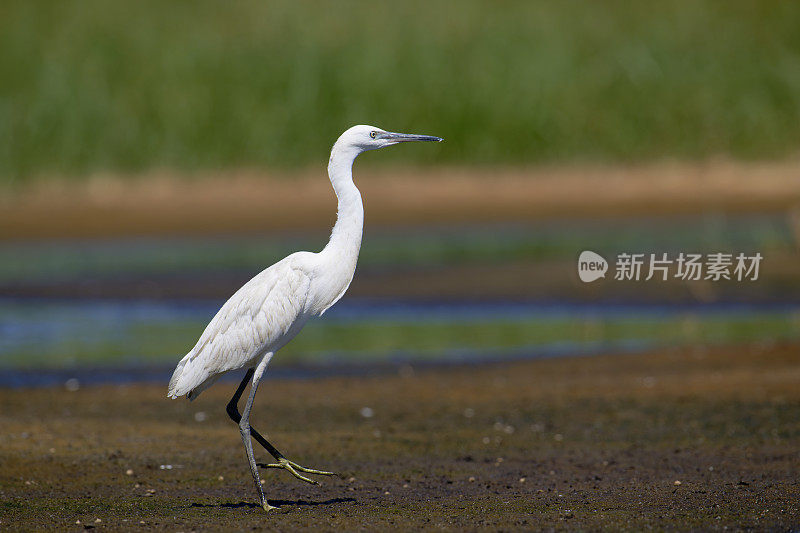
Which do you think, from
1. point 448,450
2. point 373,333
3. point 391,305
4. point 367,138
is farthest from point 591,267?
point 367,138

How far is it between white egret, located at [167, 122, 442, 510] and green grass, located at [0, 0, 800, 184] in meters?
21.0

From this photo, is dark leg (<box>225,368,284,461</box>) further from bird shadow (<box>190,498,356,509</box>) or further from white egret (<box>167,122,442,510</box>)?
bird shadow (<box>190,498,356,509</box>)

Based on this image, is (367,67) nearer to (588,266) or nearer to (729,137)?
(729,137)

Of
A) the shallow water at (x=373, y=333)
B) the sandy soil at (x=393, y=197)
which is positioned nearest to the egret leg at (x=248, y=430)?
the shallow water at (x=373, y=333)

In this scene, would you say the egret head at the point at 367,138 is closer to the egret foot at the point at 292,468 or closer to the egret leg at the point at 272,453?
the egret leg at the point at 272,453

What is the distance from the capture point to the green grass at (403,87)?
97.3ft

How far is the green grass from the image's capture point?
97.3 ft

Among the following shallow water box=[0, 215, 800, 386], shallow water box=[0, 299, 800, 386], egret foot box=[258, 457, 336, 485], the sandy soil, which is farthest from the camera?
the sandy soil

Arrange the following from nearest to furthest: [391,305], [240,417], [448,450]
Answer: [240,417]
[448,450]
[391,305]

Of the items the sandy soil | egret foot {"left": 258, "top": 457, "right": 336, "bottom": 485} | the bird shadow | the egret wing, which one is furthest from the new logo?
the egret wing

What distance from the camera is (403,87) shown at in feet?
105

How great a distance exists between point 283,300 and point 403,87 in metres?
25.0

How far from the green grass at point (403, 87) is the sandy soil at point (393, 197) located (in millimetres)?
821

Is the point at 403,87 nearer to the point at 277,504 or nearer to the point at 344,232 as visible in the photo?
the point at 344,232
